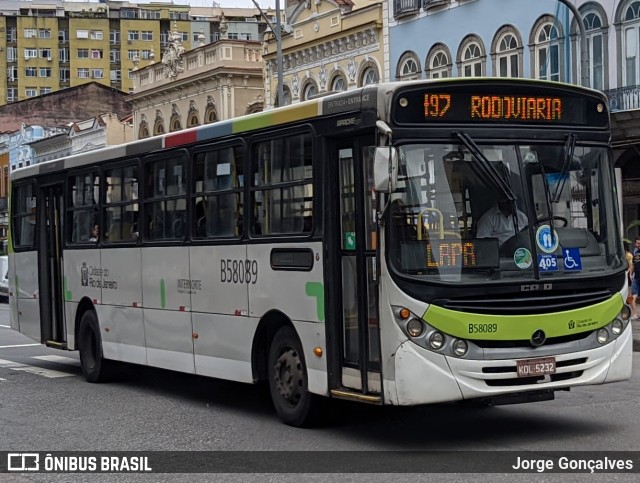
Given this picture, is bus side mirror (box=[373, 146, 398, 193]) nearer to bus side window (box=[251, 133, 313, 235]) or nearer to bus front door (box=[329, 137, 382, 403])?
bus front door (box=[329, 137, 382, 403])

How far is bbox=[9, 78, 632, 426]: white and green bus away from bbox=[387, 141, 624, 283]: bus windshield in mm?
12

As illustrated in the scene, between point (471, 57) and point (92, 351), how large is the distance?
23.5 metres

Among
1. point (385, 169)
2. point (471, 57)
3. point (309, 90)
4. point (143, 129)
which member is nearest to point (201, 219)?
point (385, 169)

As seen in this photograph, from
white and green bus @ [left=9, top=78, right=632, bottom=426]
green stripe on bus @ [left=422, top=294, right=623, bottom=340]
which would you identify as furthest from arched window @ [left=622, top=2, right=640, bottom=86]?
green stripe on bus @ [left=422, top=294, right=623, bottom=340]

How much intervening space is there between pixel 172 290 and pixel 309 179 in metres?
3.35

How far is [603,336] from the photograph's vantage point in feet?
33.7

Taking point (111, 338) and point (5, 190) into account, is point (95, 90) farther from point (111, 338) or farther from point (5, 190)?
point (111, 338)

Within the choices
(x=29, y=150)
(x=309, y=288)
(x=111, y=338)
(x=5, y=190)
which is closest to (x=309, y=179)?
(x=309, y=288)

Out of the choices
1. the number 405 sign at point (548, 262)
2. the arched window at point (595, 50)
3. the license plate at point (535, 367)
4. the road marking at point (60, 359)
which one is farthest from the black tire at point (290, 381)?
the arched window at point (595, 50)

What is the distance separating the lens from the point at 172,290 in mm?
13672

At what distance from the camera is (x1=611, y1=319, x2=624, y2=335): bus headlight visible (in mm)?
10367

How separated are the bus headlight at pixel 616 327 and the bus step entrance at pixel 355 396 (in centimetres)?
204

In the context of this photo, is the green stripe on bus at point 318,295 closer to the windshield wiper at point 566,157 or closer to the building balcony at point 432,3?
the windshield wiper at point 566,157

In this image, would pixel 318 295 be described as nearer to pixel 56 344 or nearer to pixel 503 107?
pixel 503 107
